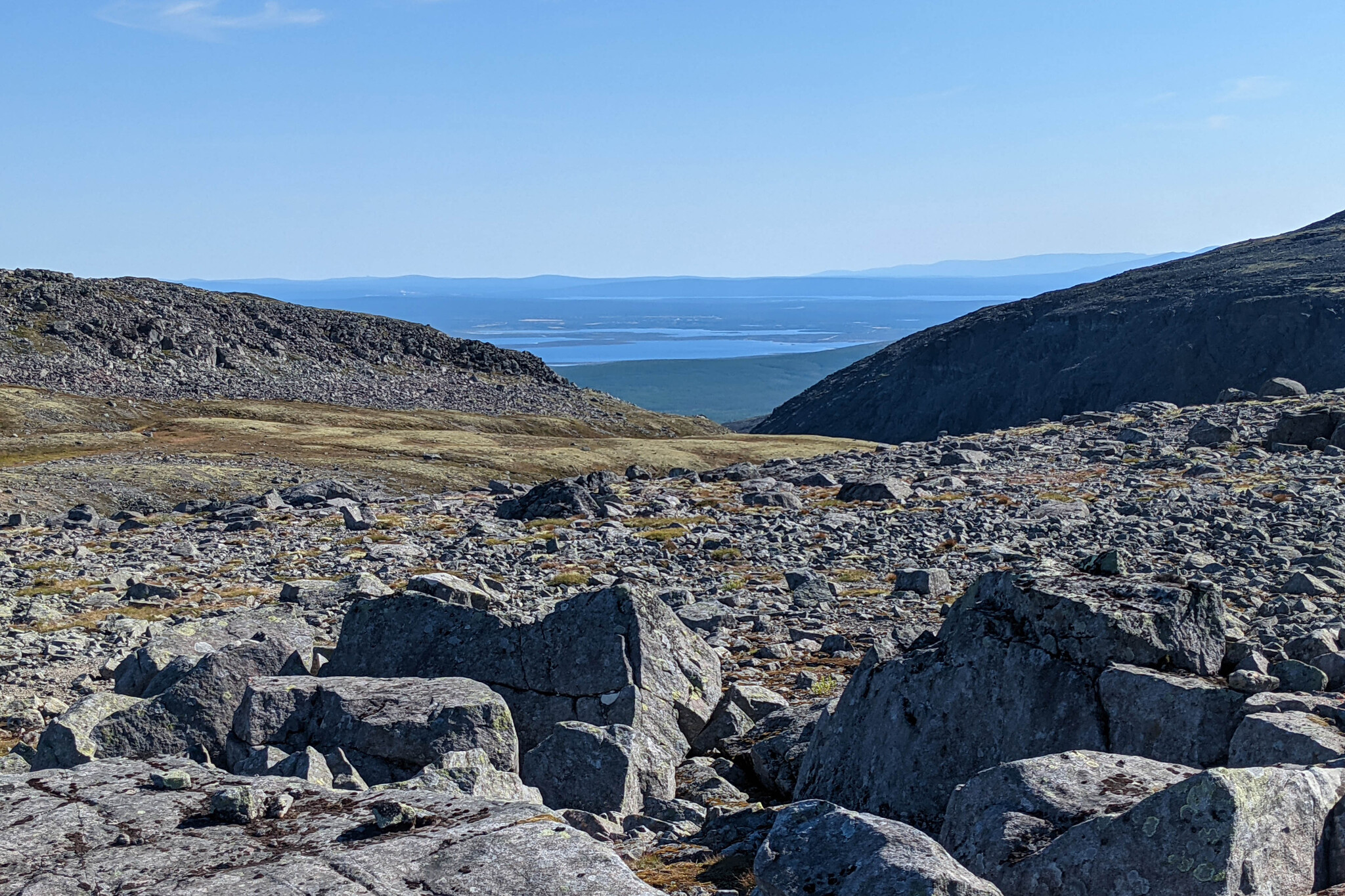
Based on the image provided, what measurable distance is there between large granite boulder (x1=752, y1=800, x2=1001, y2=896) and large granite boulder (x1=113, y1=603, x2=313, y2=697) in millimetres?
9290

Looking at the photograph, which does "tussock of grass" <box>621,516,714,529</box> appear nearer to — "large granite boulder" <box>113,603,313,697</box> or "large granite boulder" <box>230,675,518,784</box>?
"large granite boulder" <box>113,603,313,697</box>

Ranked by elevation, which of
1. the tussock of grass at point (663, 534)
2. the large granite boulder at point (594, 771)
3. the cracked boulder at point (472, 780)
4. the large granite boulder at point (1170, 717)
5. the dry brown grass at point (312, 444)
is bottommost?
the dry brown grass at point (312, 444)

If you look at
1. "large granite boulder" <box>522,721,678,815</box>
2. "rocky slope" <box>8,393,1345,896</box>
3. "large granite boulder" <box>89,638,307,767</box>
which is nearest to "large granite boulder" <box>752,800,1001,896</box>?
"rocky slope" <box>8,393,1345,896</box>

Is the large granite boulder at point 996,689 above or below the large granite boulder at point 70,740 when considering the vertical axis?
above

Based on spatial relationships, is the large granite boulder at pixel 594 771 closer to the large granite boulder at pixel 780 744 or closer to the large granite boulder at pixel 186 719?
the large granite boulder at pixel 780 744

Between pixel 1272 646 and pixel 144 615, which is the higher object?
pixel 1272 646

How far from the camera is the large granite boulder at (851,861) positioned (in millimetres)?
6328

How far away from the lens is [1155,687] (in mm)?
9859

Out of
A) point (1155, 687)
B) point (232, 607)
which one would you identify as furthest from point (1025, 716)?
point (232, 607)

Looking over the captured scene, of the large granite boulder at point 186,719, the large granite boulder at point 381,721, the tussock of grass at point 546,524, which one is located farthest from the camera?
the tussock of grass at point 546,524

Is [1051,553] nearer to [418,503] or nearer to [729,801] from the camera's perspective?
[729,801]

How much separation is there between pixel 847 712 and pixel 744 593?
1227 cm

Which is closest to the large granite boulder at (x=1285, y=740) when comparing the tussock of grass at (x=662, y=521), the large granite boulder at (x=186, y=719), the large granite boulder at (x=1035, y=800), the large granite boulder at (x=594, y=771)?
the large granite boulder at (x=1035, y=800)

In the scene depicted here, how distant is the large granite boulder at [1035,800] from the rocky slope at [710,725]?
3 cm
